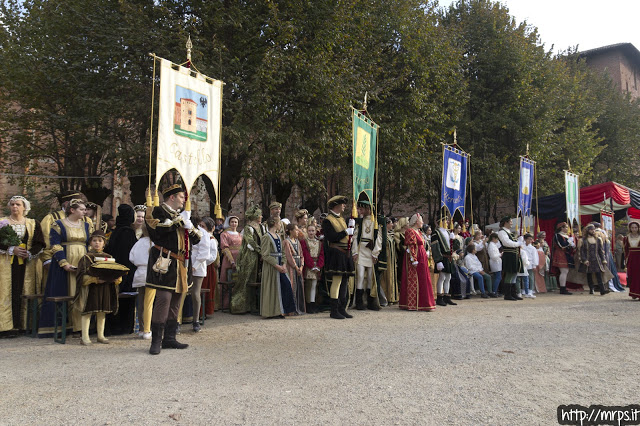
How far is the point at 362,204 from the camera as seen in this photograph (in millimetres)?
9625

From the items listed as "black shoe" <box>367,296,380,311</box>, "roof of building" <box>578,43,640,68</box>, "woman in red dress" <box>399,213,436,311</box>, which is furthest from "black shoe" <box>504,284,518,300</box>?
Result: "roof of building" <box>578,43,640,68</box>

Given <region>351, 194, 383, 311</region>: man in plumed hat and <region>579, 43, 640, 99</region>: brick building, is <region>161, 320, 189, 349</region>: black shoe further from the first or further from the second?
<region>579, 43, 640, 99</region>: brick building

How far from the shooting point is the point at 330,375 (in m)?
4.67

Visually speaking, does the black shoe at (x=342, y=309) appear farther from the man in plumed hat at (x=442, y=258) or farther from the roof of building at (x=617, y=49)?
the roof of building at (x=617, y=49)

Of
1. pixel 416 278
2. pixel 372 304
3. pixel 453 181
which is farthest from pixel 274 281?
pixel 453 181

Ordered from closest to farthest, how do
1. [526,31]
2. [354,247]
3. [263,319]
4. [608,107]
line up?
[263,319] < [354,247] < [526,31] < [608,107]

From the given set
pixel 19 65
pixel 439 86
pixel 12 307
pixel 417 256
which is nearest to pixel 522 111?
pixel 439 86

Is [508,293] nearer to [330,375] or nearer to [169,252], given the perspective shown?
[330,375]

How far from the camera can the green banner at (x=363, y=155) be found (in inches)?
369

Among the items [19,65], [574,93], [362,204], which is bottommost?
[362,204]

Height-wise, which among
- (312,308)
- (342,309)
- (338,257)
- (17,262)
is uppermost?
(338,257)

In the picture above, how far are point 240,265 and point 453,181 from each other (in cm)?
565

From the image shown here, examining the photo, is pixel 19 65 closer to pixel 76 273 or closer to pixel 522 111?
pixel 76 273

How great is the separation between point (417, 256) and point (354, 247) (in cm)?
128
